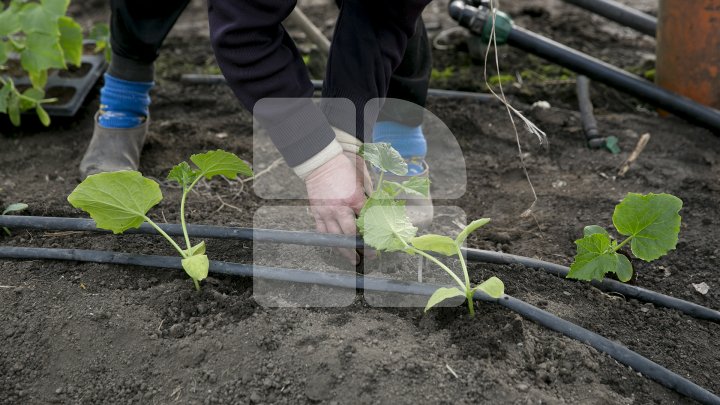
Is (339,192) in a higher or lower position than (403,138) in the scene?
higher

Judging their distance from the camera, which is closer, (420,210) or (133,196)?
(133,196)

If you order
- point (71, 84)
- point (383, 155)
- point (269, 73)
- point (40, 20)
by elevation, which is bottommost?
point (71, 84)

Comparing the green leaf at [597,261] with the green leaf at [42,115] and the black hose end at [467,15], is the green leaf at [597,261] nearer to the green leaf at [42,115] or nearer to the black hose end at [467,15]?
the black hose end at [467,15]

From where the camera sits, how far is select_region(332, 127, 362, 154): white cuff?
64.1 inches

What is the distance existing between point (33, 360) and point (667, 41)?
214 centimetres

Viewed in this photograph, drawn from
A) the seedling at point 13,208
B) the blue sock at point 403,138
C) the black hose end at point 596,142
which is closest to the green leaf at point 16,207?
the seedling at point 13,208

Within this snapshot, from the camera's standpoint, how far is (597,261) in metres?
1.52

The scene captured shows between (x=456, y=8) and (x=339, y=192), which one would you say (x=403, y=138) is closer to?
(x=339, y=192)

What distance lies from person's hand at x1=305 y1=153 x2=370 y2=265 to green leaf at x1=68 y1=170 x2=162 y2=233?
1.09ft

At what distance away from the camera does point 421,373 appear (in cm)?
131

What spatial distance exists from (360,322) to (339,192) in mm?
278

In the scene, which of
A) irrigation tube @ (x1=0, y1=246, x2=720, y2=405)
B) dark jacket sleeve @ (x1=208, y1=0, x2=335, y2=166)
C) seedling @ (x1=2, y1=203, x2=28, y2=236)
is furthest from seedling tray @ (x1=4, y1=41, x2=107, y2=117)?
dark jacket sleeve @ (x1=208, y1=0, x2=335, y2=166)

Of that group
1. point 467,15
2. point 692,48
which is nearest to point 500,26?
point 467,15

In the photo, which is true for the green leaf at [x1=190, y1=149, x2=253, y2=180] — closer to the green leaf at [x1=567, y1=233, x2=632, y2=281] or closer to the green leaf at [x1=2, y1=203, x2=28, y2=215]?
the green leaf at [x1=2, y1=203, x2=28, y2=215]
